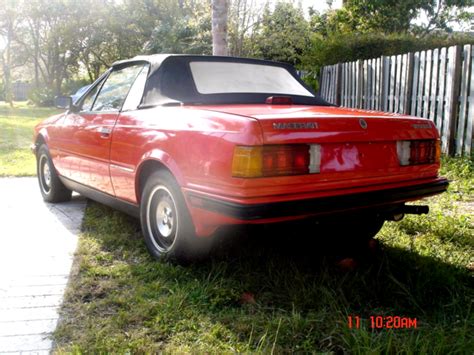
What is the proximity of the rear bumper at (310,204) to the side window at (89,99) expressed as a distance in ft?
7.40

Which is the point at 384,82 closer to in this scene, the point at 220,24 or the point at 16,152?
the point at 220,24

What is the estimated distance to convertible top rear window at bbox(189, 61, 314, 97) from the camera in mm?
3994

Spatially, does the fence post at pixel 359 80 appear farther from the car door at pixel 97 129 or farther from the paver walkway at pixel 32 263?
the car door at pixel 97 129

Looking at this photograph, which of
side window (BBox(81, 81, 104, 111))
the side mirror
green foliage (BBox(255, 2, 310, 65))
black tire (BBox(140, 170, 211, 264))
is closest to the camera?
black tire (BBox(140, 170, 211, 264))

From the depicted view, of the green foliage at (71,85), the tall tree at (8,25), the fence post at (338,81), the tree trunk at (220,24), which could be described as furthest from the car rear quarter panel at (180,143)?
the green foliage at (71,85)

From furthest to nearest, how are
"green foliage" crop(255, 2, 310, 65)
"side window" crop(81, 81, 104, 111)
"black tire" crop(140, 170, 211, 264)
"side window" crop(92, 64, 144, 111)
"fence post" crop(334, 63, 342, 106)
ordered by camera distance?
"green foliage" crop(255, 2, 310, 65) → "fence post" crop(334, 63, 342, 106) → "side window" crop(81, 81, 104, 111) → "side window" crop(92, 64, 144, 111) → "black tire" crop(140, 170, 211, 264)

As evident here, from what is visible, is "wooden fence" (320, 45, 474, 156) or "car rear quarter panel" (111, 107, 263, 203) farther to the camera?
"wooden fence" (320, 45, 474, 156)

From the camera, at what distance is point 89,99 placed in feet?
16.8

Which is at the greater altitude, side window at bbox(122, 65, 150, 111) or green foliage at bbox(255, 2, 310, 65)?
green foliage at bbox(255, 2, 310, 65)

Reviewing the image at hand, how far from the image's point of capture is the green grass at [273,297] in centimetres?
256

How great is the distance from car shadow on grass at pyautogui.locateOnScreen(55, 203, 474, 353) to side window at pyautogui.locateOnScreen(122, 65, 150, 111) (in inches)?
46.4

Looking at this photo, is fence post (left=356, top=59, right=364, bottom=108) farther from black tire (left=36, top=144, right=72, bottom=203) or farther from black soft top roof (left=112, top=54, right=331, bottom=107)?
black soft top roof (left=112, top=54, right=331, bottom=107)
